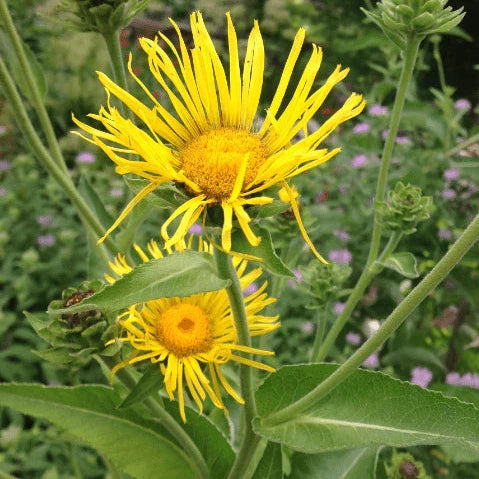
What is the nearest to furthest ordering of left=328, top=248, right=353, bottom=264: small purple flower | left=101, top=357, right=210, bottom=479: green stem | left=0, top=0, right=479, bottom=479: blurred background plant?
left=101, top=357, right=210, bottom=479: green stem < left=0, top=0, right=479, bottom=479: blurred background plant < left=328, top=248, right=353, bottom=264: small purple flower

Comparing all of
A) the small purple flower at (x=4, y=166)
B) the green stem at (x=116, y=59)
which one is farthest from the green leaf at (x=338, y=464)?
the small purple flower at (x=4, y=166)

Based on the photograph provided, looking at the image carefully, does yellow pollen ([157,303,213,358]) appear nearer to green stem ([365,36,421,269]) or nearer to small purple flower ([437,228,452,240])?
green stem ([365,36,421,269])

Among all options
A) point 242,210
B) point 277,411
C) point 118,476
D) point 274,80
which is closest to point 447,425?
point 277,411

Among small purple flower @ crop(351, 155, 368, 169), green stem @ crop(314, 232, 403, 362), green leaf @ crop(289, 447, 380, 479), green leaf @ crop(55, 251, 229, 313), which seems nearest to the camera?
green leaf @ crop(55, 251, 229, 313)

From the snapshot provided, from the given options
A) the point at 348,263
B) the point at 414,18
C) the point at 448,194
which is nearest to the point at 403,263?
the point at 414,18

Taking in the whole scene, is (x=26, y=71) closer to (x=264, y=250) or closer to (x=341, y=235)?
(x=264, y=250)

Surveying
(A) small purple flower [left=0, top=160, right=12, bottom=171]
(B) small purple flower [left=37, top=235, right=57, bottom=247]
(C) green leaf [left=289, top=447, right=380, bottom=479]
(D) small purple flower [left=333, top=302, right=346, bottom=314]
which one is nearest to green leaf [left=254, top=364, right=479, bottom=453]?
(C) green leaf [left=289, top=447, right=380, bottom=479]
